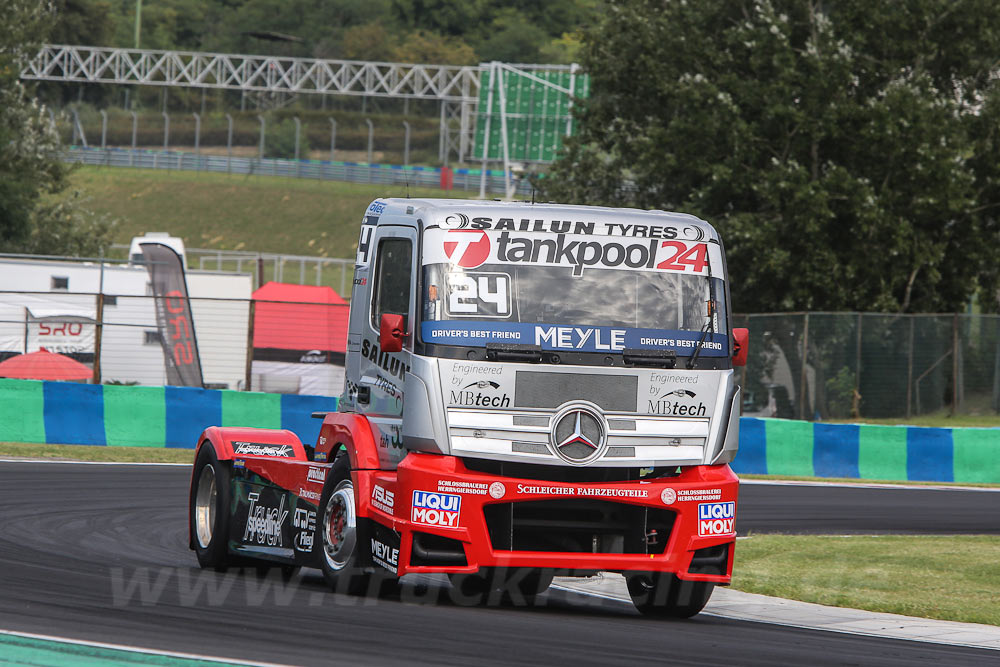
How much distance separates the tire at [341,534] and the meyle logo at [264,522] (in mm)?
702

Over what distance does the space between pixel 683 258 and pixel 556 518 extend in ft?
6.41

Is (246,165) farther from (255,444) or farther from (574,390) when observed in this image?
(574,390)

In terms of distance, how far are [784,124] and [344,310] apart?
32.9 ft

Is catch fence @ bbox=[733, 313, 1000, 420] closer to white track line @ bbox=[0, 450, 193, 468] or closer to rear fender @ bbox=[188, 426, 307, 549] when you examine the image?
white track line @ bbox=[0, 450, 193, 468]

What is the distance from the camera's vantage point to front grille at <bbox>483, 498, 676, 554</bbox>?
927 cm

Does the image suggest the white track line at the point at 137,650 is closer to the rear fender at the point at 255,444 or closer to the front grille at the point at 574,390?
the front grille at the point at 574,390

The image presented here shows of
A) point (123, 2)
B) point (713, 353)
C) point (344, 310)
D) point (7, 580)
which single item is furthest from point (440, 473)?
point (123, 2)

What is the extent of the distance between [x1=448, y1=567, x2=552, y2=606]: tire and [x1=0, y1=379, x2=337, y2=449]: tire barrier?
1122cm

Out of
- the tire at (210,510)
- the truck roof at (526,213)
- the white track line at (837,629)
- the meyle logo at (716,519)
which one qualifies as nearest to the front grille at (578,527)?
the meyle logo at (716,519)

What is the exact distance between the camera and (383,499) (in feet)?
30.9

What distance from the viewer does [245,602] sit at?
9258 millimetres

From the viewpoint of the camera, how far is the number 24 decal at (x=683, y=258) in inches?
385

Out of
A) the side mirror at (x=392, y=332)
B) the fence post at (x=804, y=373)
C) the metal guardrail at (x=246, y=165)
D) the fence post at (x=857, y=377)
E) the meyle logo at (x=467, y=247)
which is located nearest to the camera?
the side mirror at (x=392, y=332)

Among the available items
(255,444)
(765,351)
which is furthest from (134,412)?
(765,351)
